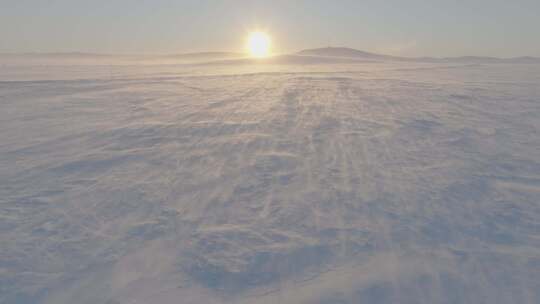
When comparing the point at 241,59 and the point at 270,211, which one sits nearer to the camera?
the point at 270,211

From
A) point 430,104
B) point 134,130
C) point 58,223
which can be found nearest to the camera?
point 58,223

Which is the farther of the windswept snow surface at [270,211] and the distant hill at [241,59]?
the distant hill at [241,59]

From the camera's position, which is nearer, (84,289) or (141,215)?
(84,289)

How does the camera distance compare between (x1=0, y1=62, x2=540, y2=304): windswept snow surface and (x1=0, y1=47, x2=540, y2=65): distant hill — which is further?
(x1=0, y1=47, x2=540, y2=65): distant hill

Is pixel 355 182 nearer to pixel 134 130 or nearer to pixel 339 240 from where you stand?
pixel 339 240

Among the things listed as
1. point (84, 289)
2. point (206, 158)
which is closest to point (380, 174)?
point (206, 158)

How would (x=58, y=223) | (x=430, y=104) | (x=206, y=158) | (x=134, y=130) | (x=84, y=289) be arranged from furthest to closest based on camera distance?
(x=430, y=104) → (x=134, y=130) → (x=206, y=158) → (x=58, y=223) → (x=84, y=289)

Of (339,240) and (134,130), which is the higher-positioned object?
(134,130)
